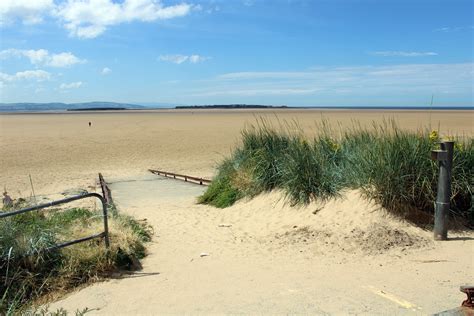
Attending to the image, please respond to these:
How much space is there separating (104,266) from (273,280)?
1.93 m

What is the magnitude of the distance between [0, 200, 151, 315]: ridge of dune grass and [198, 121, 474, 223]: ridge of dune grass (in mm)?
3095

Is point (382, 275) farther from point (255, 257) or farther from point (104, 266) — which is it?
point (104, 266)

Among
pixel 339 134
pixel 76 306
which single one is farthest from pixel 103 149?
pixel 76 306

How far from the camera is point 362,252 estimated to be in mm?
5613

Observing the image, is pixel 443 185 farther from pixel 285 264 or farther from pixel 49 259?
pixel 49 259

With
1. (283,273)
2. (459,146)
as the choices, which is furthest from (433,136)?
(283,273)

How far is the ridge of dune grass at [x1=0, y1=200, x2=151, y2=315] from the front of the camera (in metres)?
4.63

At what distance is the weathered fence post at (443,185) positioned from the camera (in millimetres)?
5730

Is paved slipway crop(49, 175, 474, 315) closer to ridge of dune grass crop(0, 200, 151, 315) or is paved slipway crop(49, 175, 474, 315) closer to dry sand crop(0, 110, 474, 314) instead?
dry sand crop(0, 110, 474, 314)

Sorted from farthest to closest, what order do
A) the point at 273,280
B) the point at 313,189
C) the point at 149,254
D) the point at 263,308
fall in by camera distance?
the point at 313,189 < the point at 149,254 < the point at 273,280 < the point at 263,308

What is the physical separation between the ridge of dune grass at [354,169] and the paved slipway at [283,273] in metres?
0.36

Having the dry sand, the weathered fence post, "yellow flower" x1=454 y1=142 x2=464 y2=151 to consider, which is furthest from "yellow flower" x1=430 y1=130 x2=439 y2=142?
the dry sand

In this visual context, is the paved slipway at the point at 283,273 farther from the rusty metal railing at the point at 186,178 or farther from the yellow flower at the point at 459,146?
the rusty metal railing at the point at 186,178

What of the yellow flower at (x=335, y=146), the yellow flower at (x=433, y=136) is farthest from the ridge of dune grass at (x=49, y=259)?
the yellow flower at (x=433, y=136)
